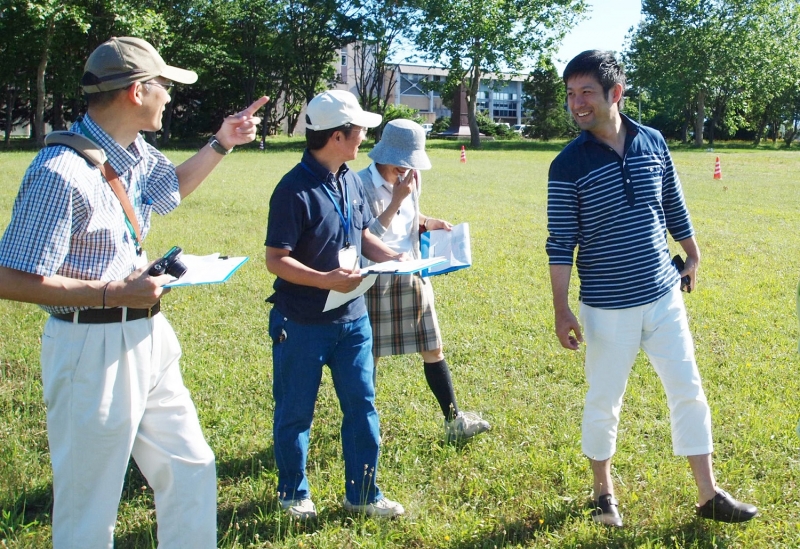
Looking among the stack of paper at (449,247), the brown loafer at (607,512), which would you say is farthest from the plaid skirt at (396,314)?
the brown loafer at (607,512)

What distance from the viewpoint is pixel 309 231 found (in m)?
3.24

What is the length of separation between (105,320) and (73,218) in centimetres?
35

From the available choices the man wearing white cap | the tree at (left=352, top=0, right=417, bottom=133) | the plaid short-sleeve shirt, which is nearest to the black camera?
the plaid short-sleeve shirt

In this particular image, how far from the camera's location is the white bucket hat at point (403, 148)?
405cm

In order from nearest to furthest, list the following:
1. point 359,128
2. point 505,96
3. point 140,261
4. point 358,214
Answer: point 140,261 → point 359,128 → point 358,214 → point 505,96

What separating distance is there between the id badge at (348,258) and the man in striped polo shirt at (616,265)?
867mm

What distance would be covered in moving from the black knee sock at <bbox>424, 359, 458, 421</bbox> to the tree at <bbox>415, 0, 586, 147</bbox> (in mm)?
42344

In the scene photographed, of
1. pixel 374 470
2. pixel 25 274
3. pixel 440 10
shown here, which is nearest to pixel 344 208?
pixel 374 470

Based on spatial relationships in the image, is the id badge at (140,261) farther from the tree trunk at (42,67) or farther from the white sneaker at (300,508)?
the tree trunk at (42,67)

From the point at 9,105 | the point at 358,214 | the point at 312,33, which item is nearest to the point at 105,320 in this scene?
the point at 358,214

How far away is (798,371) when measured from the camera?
538 cm

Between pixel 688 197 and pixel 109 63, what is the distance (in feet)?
56.6

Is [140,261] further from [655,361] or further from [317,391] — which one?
[655,361]

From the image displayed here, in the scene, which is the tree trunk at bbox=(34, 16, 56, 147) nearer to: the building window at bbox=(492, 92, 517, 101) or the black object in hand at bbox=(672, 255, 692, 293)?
the black object in hand at bbox=(672, 255, 692, 293)
